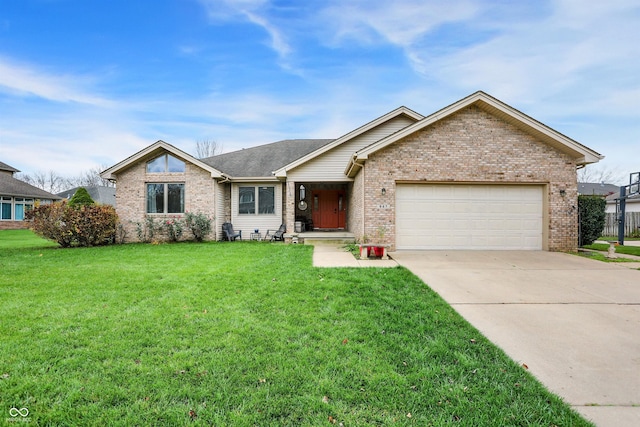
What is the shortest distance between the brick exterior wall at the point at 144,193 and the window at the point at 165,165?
8.2 inches

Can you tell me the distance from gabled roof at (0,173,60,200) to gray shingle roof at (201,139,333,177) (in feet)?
66.5

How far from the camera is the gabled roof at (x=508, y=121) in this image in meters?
9.34

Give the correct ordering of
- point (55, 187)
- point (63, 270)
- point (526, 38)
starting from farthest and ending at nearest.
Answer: point (55, 187)
point (526, 38)
point (63, 270)

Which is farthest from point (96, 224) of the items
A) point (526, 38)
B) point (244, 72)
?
point (526, 38)

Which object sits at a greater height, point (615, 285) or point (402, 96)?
point (402, 96)

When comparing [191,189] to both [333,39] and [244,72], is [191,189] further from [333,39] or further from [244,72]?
[333,39]

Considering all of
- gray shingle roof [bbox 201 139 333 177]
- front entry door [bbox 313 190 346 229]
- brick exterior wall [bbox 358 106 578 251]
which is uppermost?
gray shingle roof [bbox 201 139 333 177]

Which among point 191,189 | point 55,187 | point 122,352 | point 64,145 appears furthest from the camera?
point 55,187

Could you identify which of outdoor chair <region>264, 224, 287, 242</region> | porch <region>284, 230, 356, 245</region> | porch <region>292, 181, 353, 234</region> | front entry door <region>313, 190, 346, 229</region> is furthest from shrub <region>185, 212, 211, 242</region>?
front entry door <region>313, 190, 346, 229</region>

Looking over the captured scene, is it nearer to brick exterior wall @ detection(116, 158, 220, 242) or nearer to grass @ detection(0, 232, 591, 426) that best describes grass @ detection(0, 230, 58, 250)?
brick exterior wall @ detection(116, 158, 220, 242)

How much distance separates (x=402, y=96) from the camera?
1703cm

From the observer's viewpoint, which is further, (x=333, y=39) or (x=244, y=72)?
(x=244, y=72)

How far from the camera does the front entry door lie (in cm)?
1661

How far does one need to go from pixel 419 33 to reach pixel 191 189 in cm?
1239
